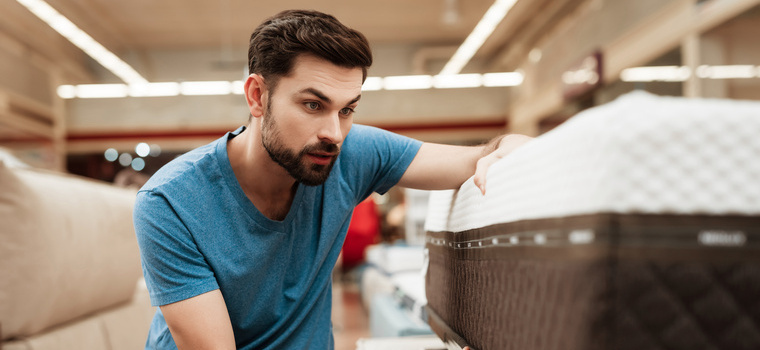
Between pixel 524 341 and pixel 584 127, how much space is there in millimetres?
239

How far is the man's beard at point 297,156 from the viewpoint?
1.03m

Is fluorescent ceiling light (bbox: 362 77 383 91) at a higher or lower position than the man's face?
higher

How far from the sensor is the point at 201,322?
3.07 feet

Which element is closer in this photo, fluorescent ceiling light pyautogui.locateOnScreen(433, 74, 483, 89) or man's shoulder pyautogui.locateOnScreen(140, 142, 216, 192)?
man's shoulder pyautogui.locateOnScreen(140, 142, 216, 192)

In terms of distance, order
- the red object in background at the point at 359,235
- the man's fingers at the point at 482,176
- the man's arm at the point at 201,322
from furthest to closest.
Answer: the red object in background at the point at 359,235 → the man's arm at the point at 201,322 → the man's fingers at the point at 482,176

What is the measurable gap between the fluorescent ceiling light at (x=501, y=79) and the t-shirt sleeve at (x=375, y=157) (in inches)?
348

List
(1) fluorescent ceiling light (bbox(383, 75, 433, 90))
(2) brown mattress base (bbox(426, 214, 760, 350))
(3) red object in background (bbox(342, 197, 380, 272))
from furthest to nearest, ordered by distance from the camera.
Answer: (1) fluorescent ceiling light (bbox(383, 75, 433, 90)) → (3) red object in background (bbox(342, 197, 380, 272)) → (2) brown mattress base (bbox(426, 214, 760, 350))

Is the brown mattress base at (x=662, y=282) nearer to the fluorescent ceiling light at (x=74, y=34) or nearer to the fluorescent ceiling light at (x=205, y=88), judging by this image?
the fluorescent ceiling light at (x=74, y=34)

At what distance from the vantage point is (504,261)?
0.66 metres

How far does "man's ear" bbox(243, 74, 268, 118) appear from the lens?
1111 mm

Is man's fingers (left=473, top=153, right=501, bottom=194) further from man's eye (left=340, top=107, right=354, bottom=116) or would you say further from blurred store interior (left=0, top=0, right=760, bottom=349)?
blurred store interior (left=0, top=0, right=760, bottom=349)

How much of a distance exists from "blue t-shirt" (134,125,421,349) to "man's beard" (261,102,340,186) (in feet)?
0.27

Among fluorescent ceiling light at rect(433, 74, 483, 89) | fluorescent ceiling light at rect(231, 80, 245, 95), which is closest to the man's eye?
fluorescent ceiling light at rect(231, 80, 245, 95)

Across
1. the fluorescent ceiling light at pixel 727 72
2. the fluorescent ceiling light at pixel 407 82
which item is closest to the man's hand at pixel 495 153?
the fluorescent ceiling light at pixel 727 72
